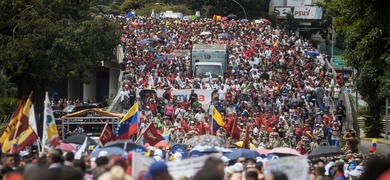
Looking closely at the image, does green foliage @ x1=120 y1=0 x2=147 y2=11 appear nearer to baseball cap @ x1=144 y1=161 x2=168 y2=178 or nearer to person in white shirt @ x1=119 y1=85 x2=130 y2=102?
person in white shirt @ x1=119 y1=85 x2=130 y2=102

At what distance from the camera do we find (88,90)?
236ft

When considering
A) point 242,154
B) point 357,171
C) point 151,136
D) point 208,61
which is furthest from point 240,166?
point 208,61

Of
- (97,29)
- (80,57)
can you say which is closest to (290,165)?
(80,57)

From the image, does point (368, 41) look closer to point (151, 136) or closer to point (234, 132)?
point (234, 132)

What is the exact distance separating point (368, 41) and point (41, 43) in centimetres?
1684

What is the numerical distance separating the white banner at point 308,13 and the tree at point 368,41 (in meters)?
65.9

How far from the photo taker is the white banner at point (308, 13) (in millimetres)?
101438

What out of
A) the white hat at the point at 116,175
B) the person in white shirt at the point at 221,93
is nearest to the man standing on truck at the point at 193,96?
the person in white shirt at the point at 221,93

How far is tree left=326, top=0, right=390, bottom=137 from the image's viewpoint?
91.5ft

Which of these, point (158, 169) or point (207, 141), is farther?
point (207, 141)

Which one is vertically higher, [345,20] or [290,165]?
[345,20]

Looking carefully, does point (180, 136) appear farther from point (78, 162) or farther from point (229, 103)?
point (78, 162)

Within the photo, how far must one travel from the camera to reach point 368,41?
28.9m

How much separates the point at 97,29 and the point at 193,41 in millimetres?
9032
